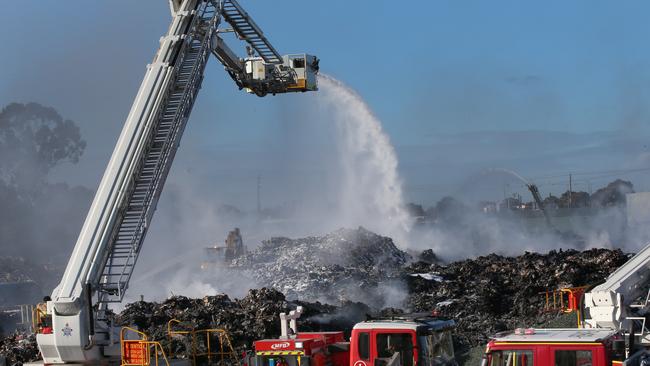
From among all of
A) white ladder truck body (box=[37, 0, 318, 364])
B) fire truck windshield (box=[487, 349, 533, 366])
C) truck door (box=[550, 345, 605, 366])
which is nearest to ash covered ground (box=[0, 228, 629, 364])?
Answer: white ladder truck body (box=[37, 0, 318, 364])

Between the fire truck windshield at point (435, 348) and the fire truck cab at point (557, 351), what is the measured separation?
1447mm

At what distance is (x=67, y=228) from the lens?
89.3 meters

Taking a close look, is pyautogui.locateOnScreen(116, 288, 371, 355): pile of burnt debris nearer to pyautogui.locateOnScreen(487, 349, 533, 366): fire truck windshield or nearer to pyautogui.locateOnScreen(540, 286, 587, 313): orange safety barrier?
pyautogui.locateOnScreen(540, 286, 587, 313): orange safety barrier

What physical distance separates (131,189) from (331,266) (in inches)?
882

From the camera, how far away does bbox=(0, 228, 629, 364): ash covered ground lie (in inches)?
1025

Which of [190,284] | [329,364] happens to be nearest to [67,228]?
[190,284]

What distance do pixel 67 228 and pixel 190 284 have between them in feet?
157

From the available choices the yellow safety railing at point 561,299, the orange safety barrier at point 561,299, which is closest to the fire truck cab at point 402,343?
the yellow safety railing at point 561,299

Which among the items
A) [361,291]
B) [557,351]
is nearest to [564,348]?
[557,351]

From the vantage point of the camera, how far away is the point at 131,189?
792 inches

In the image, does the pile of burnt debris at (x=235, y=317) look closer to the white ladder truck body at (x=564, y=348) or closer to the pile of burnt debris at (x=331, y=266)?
the pile of burnt debris at (x=331, y=266)

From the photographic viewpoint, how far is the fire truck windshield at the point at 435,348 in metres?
13.3

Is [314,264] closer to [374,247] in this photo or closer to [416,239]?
[374,247]

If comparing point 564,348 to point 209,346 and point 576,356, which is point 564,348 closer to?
point 576,356
